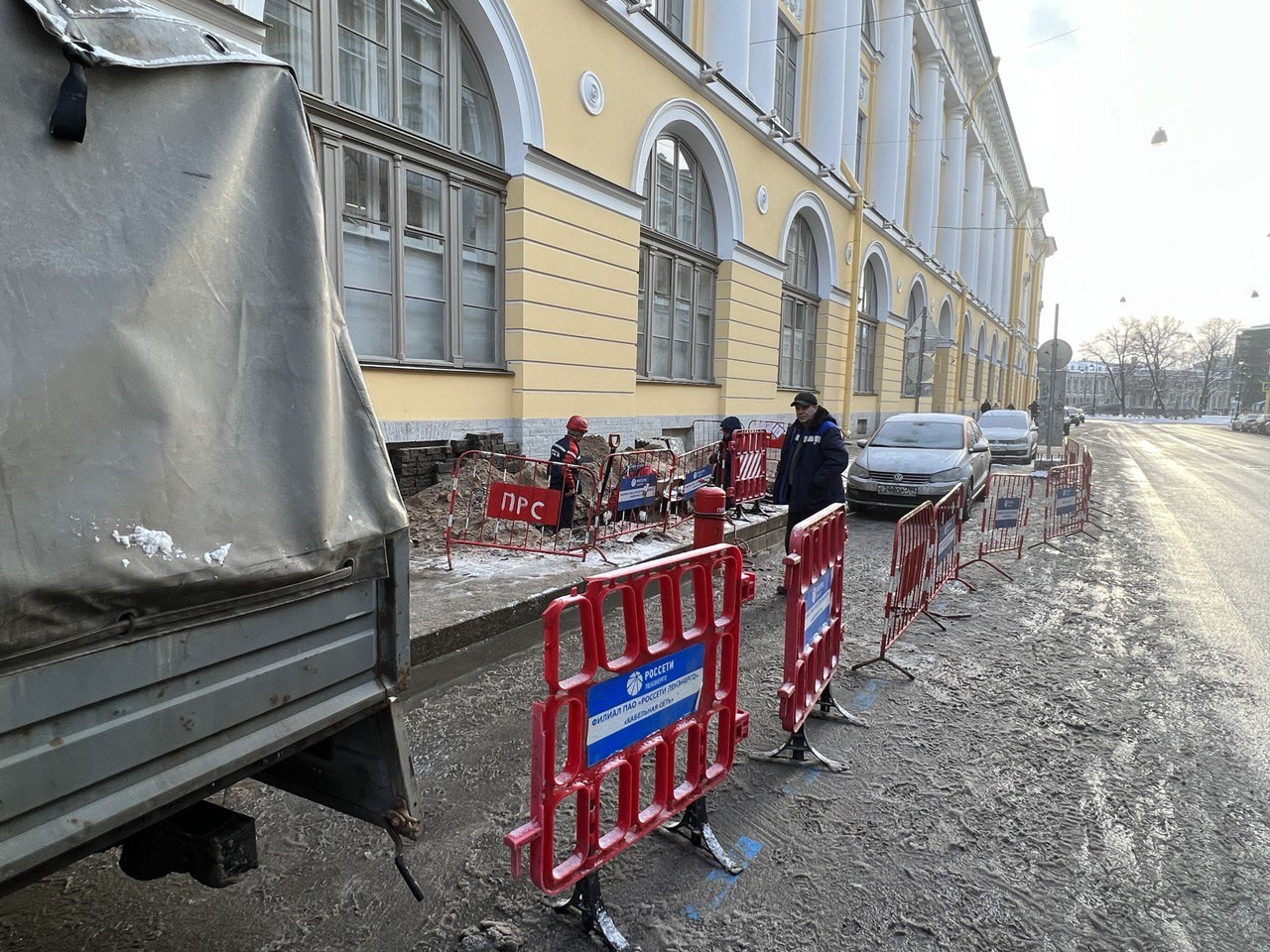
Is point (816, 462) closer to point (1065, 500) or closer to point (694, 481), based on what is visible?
point (694, 481)

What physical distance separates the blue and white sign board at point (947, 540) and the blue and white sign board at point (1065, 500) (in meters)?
4.09

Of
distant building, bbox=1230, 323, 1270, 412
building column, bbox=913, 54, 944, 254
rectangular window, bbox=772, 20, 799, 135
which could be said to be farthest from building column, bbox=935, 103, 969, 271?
distant building, bbox=1230, 323, 1270, 412

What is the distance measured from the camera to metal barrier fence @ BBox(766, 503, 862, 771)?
137 inches

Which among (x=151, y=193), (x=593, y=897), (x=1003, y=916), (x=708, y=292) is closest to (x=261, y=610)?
(x=151, y=193)

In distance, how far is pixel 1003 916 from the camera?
2576mm

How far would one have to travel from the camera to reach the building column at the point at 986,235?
38156 mm

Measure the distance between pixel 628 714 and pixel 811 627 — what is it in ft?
4.97

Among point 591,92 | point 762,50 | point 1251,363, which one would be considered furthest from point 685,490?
point 1251,363

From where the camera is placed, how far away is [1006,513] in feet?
27.9

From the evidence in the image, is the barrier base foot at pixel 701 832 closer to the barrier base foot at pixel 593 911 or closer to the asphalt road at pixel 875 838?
the asphalt road at pixel 875 838

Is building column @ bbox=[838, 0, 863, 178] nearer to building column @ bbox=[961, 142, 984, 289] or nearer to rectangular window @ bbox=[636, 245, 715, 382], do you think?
rectangular window @ bbox=[636, 245, 715, 382]

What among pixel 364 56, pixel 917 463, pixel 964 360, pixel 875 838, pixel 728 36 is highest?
pixel 728 36

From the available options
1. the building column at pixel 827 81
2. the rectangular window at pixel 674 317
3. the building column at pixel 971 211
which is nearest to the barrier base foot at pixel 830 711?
the rectangular window at pixel 674 317

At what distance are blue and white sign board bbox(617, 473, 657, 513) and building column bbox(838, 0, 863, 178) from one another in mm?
14281
